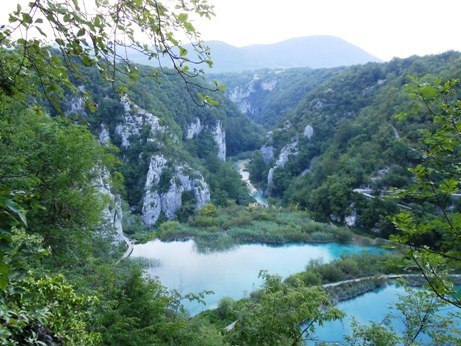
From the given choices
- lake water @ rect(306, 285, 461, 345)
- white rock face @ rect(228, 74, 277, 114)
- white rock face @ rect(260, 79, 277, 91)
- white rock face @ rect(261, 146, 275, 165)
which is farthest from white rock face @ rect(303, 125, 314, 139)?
white rock face @ rect(260, 79, 277, 91)

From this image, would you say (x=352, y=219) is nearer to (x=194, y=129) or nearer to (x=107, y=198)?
(x=107, y=198)

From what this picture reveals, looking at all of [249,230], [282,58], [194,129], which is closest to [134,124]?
[249,230]

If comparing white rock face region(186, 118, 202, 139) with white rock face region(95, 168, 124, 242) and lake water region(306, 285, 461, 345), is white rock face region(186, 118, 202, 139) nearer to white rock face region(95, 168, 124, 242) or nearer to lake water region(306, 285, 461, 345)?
white rock face region(95, 168, 124, 242)

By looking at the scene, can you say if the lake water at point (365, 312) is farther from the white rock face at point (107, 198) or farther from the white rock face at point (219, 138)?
the white rock face at point (219, 138)

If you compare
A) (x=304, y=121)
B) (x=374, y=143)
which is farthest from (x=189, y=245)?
(x=304, y=121)

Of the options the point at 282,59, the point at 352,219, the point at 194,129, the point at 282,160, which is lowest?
the point at 352,219

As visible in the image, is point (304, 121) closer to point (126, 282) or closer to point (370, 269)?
point (370, 269)

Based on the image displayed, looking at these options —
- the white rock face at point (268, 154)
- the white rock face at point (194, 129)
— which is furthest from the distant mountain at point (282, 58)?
the white rock face at point (268, 154)

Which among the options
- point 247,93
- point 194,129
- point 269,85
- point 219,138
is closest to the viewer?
point 194,129
